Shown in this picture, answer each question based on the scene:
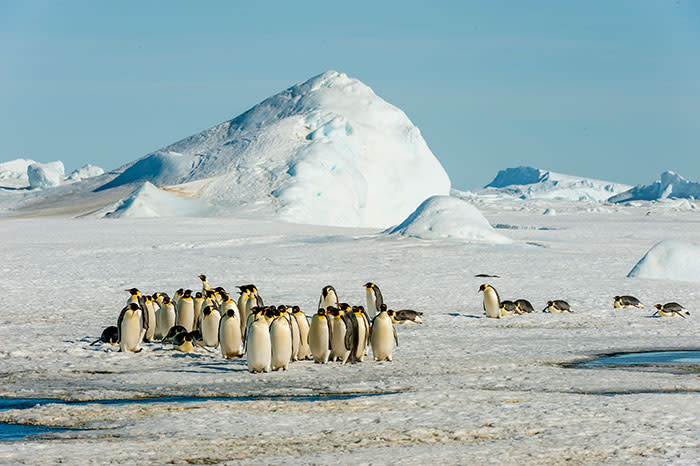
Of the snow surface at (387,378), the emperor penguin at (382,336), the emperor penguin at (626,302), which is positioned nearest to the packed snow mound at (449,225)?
the snow surface at (387,378)

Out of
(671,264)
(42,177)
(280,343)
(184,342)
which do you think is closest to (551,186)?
(42,177)

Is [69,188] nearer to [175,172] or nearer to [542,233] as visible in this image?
[175,172]

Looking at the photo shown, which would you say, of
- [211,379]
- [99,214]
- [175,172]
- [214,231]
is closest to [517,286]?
[211,379]

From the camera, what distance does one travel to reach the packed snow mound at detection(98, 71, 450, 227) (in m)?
41.1

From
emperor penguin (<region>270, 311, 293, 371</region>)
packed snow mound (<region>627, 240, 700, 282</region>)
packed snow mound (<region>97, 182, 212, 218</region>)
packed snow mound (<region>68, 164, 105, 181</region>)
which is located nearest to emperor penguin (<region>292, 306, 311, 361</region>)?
emperor penguin (<region>270, 311, 293, 371</region>)

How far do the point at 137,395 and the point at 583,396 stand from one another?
417 centimetres

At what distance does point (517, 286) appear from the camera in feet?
62.2

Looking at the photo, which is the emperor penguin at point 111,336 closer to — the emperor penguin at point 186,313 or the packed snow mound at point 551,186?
the emperor penguin at point 186,313

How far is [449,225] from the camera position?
26.7 meters

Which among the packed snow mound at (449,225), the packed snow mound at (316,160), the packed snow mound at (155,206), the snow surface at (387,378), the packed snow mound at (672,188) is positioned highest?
the packed snow mound at (672,188)

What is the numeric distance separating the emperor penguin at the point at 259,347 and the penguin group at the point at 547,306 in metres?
5.73

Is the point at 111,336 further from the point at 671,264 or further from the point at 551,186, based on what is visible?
the point at 551,186

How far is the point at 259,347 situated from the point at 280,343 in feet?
0.85

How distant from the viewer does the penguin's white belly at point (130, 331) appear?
1141 centimetres
